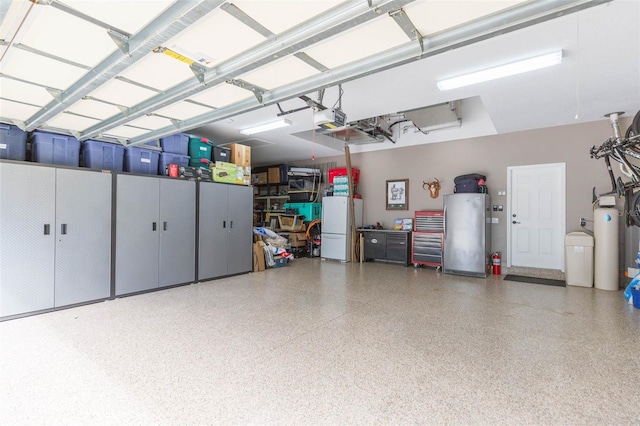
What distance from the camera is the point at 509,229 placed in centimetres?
637

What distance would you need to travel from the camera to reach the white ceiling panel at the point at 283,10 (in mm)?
1765

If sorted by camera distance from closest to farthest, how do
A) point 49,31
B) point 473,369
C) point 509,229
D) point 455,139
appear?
point 49,31
point 473,369
point 509,229
point 455,139

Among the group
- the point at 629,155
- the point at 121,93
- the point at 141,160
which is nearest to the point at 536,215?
the point at 629,155

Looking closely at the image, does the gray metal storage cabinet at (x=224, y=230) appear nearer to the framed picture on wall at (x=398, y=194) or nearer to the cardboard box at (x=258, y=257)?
the cardboard box at (x=258, y=257)

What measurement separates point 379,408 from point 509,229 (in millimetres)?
5715

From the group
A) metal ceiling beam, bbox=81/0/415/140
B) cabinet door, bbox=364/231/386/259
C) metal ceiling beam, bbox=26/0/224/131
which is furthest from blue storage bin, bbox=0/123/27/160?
cabinet door, bbox=364/231/386/259

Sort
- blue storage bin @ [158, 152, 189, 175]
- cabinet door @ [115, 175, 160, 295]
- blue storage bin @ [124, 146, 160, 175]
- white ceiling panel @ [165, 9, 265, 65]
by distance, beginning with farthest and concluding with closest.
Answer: blue storage bin @ [158, 152, 189, 175]
blue storage bin @ [124, 146, 160, 175]
cabinet door @ [115, 175, 160, 295]
white ceiling panel @ [165, 9, 265, 65]

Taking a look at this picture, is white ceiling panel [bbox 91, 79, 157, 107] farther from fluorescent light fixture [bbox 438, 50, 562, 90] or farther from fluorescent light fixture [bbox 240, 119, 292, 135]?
fluorescent light fixture [bbox 438, 50, 562, 90]

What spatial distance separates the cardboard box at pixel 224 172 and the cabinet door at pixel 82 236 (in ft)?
5.69

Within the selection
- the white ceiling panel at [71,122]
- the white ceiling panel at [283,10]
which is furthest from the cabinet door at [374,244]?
the white ceiling panel at [283,10]

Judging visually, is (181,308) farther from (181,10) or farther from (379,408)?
(181,10)

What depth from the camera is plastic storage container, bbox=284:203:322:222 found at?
8617 mm

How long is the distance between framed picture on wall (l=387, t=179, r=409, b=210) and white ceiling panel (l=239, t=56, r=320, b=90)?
543 cm

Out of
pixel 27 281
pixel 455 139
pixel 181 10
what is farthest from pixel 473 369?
pixel 455 139
